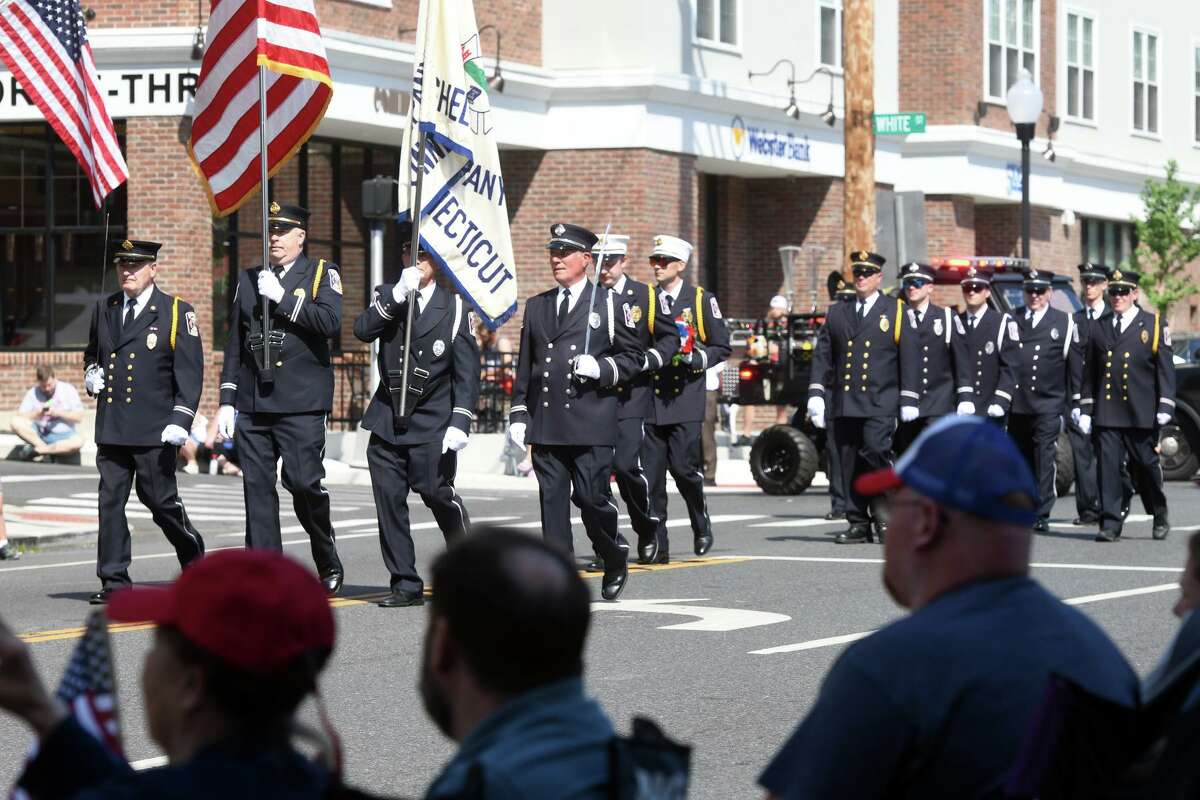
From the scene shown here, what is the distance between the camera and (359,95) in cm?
2794

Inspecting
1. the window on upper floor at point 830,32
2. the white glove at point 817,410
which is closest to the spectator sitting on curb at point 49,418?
the white glove at point 817,410

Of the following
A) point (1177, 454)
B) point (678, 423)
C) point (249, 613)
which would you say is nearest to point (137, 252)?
point (678, 423)

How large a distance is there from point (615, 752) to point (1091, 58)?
43716mm

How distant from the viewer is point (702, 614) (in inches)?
443

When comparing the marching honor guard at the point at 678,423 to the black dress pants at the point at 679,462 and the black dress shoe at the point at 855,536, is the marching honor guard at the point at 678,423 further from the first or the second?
the black dress shoe at the point at 855,536

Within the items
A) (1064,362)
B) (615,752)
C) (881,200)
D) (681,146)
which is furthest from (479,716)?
(681,146)

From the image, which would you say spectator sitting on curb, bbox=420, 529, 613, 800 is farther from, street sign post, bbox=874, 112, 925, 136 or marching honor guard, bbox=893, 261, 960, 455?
street sign post, bbox=874, 112, 925, 136

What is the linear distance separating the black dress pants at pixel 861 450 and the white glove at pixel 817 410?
157 mm

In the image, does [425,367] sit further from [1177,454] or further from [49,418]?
[1177,454]

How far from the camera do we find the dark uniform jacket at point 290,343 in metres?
11.5

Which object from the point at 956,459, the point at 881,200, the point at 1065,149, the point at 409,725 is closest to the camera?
the point at 956,459

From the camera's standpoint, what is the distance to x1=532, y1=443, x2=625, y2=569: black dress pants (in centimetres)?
1161

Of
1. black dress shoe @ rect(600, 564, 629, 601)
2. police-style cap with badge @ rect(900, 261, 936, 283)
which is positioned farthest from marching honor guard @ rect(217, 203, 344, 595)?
police-style cap with badge @ rect(900, 261, 936, 283)

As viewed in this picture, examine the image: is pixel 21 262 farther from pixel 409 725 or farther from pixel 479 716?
pixel 479 716
